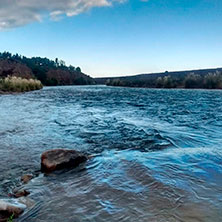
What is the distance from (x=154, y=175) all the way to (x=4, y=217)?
289 centimetres

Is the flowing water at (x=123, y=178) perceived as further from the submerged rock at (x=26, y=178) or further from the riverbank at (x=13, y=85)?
the riverbank at (x=13, y=85)

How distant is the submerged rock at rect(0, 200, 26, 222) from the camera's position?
3356 mm

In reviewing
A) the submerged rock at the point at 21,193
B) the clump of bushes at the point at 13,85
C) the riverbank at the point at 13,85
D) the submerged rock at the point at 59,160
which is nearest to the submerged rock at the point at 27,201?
the submerged rock at the point at 21,193

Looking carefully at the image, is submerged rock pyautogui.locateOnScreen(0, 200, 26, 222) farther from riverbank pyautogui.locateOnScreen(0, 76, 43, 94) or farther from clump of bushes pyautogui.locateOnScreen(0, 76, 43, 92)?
clump of bushes pyautogui.locateOnScreen(0, 76, 43, 92)

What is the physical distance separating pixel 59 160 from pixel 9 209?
2.22 m

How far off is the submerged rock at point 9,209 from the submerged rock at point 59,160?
1.77m

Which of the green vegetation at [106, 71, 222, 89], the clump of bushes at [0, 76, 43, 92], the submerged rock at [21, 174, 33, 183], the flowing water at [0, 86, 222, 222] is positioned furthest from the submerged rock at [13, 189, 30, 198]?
the green vegetation at [106, 71, 222, 89]

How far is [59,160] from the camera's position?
5656 millimetres

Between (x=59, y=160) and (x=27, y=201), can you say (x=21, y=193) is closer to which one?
(x=27, y=201)

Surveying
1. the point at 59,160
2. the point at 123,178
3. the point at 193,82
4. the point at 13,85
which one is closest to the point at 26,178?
the point at 59,160

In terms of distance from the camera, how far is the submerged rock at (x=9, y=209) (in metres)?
3.36

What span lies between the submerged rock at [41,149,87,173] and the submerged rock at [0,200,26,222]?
5.80ft

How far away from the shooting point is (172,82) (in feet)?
217

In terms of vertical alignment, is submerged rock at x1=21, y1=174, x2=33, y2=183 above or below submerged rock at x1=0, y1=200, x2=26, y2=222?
below
